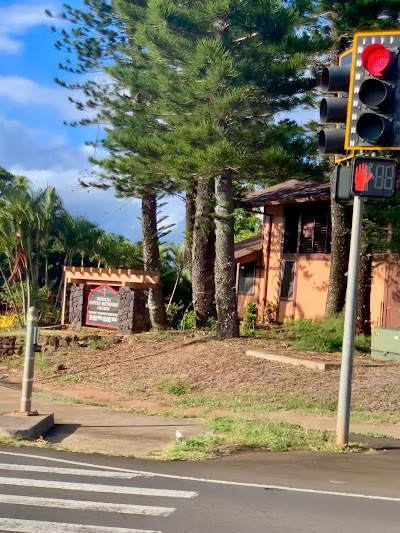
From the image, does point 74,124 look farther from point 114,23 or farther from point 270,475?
point 270,475

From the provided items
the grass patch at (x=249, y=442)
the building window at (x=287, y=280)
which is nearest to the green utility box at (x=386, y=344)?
the grass patch at (x=249, y=442)

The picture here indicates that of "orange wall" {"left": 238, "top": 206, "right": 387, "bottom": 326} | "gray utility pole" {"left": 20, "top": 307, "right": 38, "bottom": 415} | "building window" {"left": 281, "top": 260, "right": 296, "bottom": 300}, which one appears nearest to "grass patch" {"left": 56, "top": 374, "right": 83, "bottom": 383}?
"gray utility pole" {"left": 20, "top": 307, "right": 38, "bottom": 415}

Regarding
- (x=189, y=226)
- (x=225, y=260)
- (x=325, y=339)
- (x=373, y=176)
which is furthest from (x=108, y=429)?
(x=189, y=226)

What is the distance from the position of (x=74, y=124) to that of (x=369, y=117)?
17.5 meters

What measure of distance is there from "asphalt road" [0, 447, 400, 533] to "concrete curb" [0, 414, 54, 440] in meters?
0.64

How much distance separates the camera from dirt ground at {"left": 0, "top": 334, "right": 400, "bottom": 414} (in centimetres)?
1525

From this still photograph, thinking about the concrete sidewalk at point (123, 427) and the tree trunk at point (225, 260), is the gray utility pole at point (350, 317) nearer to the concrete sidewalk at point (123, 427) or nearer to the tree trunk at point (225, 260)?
the concrete sidewalk at point (123, 427)

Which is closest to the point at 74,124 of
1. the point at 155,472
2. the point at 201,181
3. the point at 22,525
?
the point at 201,181

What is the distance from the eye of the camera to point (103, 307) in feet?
77.3

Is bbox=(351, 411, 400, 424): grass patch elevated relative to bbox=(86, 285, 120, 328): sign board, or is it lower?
lower

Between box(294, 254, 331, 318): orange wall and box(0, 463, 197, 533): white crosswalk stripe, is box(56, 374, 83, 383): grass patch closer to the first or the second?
box(0, 463, 197, 533): white crosswalk stripe

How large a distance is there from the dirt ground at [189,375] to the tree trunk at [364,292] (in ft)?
9.29

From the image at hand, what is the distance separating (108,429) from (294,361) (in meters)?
6.08

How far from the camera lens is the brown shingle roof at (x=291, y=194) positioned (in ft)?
87.8
